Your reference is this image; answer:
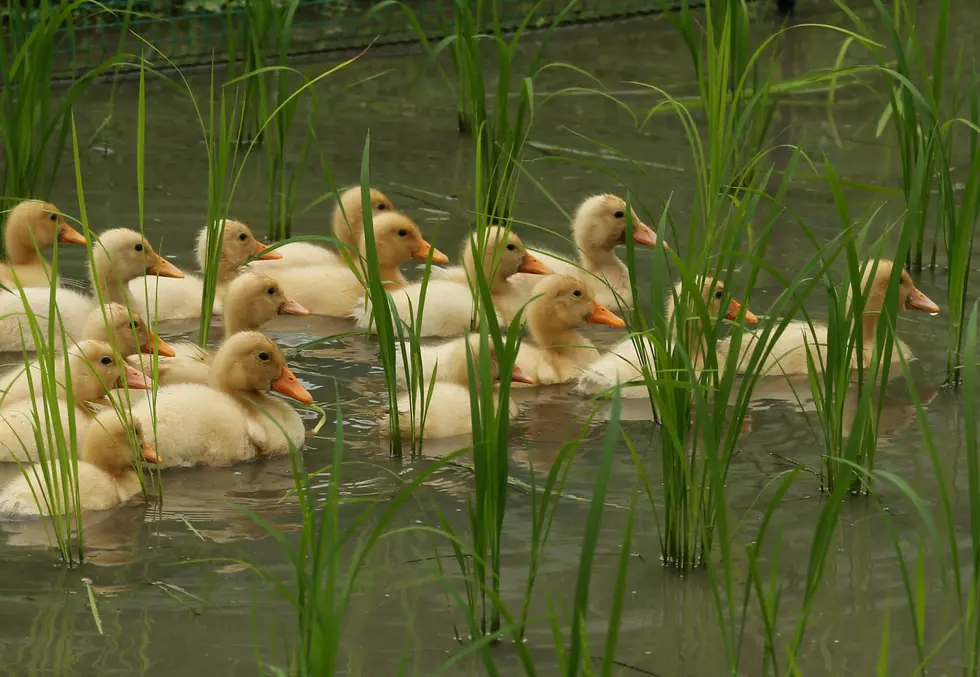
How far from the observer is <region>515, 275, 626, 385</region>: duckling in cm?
553

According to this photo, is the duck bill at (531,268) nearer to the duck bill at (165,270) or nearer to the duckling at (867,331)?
the duckling at (867,331)

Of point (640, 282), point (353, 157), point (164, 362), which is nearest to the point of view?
point (164, 362)

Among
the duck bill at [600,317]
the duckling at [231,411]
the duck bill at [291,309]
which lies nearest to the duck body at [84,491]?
the duckling at [231,411]

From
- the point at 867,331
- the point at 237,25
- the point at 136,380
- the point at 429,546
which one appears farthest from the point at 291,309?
the point at 237,25

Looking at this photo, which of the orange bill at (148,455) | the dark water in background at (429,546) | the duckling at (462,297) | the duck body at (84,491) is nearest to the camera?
the dark water in background at (429,546)

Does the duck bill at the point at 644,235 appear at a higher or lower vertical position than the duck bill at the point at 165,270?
higher

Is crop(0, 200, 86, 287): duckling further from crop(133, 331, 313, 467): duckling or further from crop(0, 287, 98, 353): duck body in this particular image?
crop(133, 331, 313, 467): duckling

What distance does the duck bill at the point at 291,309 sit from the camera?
18.4 feet

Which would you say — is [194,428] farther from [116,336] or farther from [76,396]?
[116,336]

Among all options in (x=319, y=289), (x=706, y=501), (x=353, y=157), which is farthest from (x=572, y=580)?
(x=353, y=157)

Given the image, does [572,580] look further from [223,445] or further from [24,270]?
[24,270]

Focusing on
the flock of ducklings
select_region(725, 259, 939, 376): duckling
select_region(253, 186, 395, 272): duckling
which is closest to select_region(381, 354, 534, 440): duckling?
the flock of ducklings

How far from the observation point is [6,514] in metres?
4.24

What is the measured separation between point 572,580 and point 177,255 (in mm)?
3307
